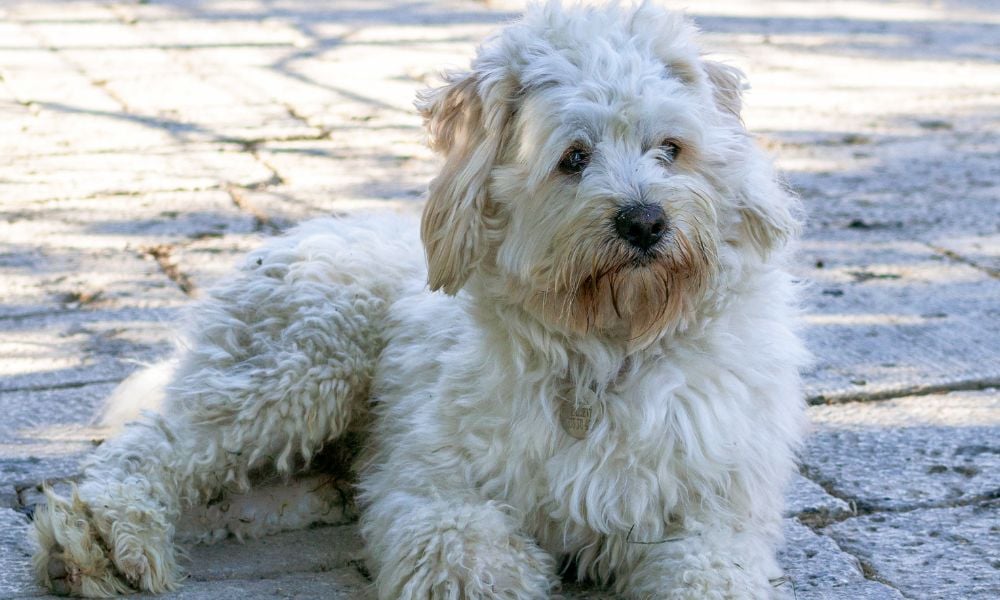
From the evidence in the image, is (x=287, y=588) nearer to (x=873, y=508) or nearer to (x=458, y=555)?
(x=458, y=555)

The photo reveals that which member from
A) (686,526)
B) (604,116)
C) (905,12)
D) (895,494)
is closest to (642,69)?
(604,116)

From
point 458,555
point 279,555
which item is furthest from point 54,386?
point 458,555

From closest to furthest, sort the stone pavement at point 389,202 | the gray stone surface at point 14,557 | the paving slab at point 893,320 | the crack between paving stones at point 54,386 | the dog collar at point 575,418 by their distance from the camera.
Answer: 1. the dog collar at point 575,418
2. the gray stone surface at point 14,557
3. the stone pavement at point 389,202
4. the paving slab at point 893,320
5. the crack between paving stones at point 54,386

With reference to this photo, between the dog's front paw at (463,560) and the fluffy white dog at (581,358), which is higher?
the fluffy white dog at (581,358)

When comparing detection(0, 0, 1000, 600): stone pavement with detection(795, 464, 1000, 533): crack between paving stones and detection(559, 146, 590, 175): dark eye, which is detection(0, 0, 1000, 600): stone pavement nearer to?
detection(795, 464, 1000, 533): crack between paving stones

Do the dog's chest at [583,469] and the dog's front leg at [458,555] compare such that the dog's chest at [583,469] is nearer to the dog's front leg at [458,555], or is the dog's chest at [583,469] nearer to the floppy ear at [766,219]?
the dog's front leg at [458,555]

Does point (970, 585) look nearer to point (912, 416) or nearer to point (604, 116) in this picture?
point (912, 416)

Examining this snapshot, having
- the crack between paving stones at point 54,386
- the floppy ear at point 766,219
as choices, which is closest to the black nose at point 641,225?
the floppy ear at point 766,219

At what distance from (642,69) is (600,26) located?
180 millimetres

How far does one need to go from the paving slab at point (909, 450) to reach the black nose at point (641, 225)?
1.26m

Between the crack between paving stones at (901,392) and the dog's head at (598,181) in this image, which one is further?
the crack between paving stones at (901,392)

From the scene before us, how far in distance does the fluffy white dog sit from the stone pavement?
0.90 feet

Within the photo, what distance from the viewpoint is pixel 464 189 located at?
3.31 metres

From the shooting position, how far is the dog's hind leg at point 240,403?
3.47 m
